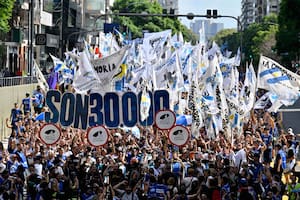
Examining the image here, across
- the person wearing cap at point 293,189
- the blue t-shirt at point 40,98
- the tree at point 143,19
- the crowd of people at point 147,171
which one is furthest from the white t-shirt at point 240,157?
the tree at point 143,19

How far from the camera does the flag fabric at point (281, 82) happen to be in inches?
797

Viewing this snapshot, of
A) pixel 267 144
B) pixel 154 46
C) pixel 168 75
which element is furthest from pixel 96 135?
pixel 154 46

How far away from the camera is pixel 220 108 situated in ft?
65.6

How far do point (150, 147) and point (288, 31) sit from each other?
35074 mm

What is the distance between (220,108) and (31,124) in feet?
18.8

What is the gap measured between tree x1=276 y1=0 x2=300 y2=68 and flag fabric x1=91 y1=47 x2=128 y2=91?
559 inches

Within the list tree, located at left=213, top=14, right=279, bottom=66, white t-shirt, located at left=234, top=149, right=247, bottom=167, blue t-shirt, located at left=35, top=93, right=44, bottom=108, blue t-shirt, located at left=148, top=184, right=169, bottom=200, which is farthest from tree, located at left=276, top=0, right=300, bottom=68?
blue t-shirt, located at left=148, top=184, right=169, bottom=200

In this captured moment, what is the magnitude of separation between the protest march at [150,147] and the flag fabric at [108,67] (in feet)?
0.08

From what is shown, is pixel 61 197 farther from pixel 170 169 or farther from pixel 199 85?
pixel 199 85

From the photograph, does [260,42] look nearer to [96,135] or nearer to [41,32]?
[41,32]

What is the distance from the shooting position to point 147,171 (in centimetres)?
1578

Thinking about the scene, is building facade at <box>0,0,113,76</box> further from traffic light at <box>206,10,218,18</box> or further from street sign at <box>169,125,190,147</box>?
street sign at <box>169,125,190,147</box>

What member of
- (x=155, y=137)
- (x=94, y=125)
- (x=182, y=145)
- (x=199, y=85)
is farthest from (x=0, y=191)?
(x=199, y=85)

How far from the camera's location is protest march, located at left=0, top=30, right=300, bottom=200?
1524 centimetres
